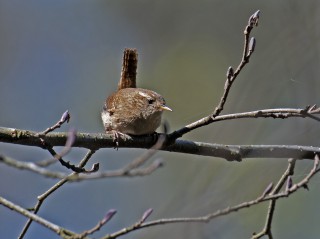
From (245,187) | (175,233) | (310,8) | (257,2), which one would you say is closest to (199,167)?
(245,187)

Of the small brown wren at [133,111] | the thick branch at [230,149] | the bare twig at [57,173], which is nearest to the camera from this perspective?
the bare twig at [57,173]

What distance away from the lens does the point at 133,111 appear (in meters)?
4.21

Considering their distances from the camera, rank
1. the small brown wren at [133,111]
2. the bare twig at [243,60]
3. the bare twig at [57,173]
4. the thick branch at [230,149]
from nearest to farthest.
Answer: the bare twig at [57,173] → the bare twig at [243,60] → the thick branch at [230,149] → the small brown wren at [133,111]

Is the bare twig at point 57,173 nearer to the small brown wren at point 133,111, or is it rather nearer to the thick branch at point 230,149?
the thick branch at point 230,149

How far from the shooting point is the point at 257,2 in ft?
23.3

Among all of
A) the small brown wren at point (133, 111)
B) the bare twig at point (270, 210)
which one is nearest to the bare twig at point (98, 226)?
the bare twig at point (270, 210)

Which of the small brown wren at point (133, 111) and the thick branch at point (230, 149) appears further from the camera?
the small brown wren at point (133, 111)

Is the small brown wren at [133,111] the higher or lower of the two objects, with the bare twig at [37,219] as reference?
higher

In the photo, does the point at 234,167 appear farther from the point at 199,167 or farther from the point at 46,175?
the point at 46,175

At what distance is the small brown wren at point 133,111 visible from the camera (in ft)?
13.1

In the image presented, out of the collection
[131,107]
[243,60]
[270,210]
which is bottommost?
[270,210]

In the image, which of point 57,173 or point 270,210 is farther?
point 270,210

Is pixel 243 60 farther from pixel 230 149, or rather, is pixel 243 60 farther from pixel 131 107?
pixel 131 107

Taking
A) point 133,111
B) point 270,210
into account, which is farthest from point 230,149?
point 133,111
